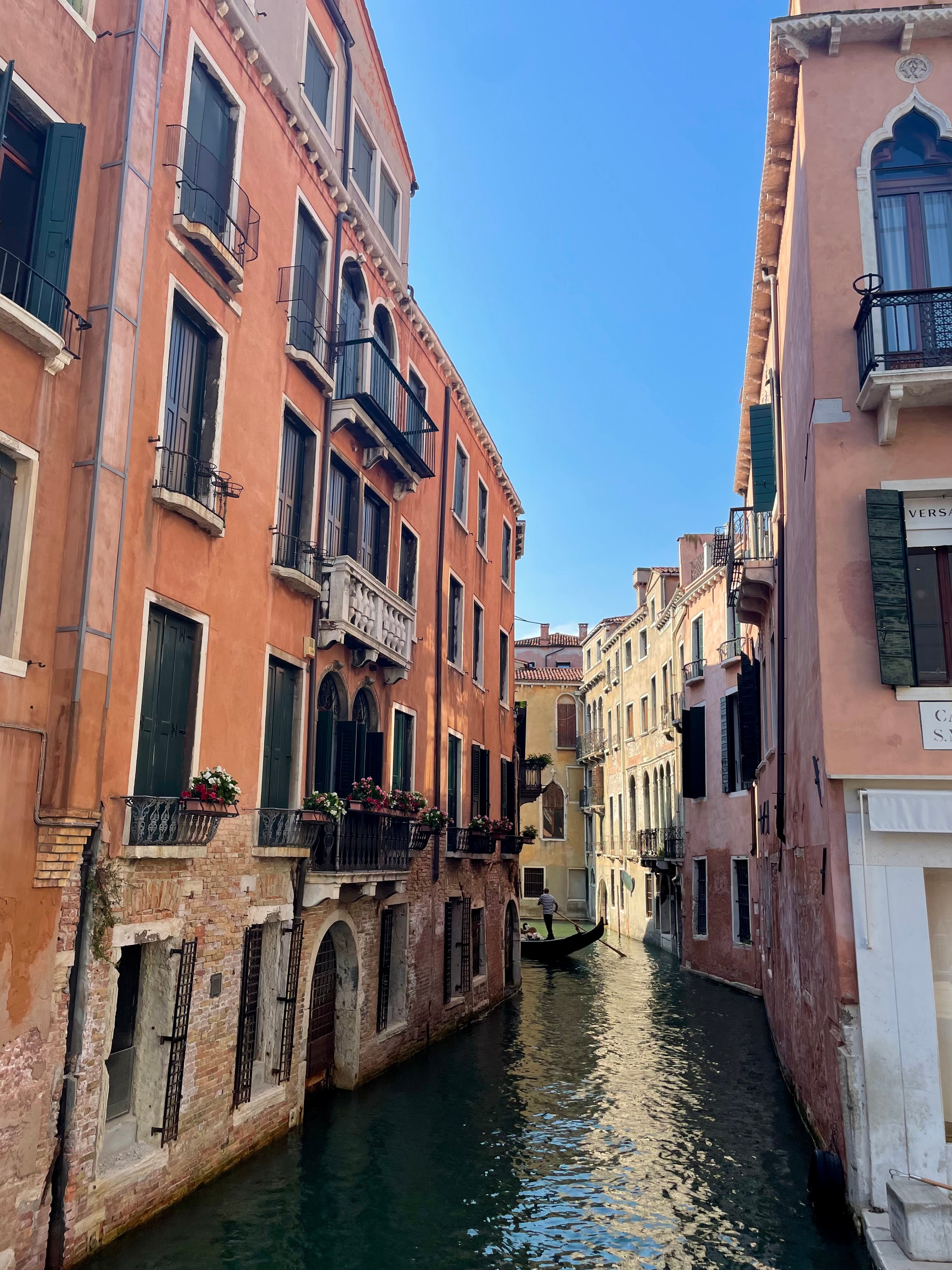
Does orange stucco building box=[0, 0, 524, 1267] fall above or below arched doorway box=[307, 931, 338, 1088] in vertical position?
above

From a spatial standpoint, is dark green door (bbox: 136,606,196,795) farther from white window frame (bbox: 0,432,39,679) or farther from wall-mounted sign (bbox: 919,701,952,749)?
wall-mounted sign (bbox: 919,701,952,749)

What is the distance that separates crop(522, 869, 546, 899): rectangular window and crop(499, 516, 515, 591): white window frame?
2533 cm

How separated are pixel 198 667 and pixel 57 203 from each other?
3878 millimetres

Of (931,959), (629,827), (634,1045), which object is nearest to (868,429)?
(931,959)

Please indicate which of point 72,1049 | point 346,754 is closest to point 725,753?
point 346,754

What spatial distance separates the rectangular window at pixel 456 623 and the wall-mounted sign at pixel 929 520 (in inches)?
391

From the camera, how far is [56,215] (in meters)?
7.23

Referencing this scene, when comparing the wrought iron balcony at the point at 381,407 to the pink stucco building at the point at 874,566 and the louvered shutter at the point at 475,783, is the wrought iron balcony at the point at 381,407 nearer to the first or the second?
the pink stucco building at the point at 874,566

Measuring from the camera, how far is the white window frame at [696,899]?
24.3 m

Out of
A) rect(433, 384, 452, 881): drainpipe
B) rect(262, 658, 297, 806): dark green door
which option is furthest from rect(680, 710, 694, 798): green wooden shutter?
rect(262, 658, 297, 806): dark green door

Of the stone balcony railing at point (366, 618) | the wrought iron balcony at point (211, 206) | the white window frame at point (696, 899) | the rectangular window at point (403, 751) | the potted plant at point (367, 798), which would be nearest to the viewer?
the wrought iron balcony at point (211, 206)

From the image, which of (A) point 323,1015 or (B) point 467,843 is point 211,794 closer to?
(A) point 323,1015

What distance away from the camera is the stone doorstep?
6.56m

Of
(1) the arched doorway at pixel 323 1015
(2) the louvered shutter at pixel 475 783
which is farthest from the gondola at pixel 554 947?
(1) the arched doorway at pixel 323 1015
